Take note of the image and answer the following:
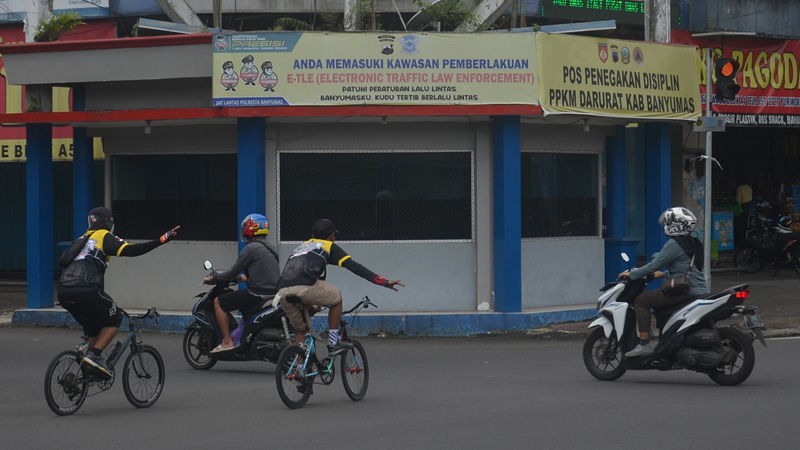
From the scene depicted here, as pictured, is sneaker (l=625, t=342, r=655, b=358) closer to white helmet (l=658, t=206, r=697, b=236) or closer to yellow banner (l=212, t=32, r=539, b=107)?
white helmet (l=658, t=206, r=697, b=236)

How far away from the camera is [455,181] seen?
16094mm

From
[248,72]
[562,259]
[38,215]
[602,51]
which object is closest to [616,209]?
[562,259]

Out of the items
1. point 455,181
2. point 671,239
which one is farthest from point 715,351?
point 455,181

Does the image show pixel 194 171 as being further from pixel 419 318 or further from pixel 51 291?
pixel 419 318

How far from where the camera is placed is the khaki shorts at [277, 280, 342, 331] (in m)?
9.88

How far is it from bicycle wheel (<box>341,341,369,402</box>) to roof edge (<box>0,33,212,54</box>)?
7.01m

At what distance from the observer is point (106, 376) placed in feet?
30.3

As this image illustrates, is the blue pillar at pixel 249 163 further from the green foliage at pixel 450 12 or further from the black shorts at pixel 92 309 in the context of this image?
the black shorts at pixel 92 309

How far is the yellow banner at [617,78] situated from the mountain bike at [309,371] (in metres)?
6.54

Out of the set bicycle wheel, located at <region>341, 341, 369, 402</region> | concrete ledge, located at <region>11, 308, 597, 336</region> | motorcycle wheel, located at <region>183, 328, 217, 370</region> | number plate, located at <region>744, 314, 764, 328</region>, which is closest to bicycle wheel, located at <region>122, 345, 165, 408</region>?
bicycle wheel, located at <region>341, 341, 369, 402</region>

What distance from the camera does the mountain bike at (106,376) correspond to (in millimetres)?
9008

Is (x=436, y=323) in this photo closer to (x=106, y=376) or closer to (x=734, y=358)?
(x=734, y=358)

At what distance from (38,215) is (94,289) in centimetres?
804

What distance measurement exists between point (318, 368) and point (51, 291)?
28.4ft
